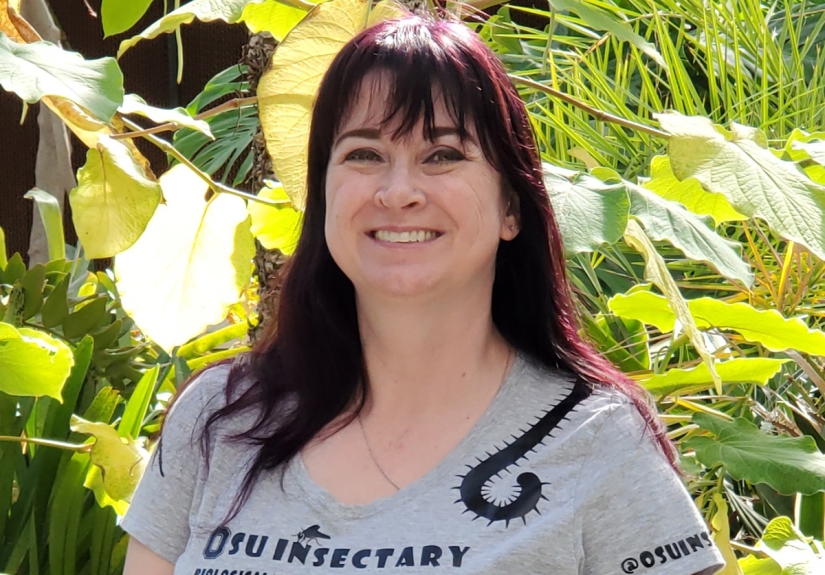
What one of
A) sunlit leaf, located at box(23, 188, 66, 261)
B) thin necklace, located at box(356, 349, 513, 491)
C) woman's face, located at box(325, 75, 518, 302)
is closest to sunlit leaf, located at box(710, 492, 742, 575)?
thin necklace, located at box(356, 349, 513, 491)

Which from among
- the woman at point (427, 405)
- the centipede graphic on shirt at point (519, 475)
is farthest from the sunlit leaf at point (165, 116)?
the centipede graphic on shirt at point (519, 475)

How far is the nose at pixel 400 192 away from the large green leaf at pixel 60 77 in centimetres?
23

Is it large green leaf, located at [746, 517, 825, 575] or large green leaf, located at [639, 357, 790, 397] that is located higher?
large green leaf, located at [639, 357, 790, 397]

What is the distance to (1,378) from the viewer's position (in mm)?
1007

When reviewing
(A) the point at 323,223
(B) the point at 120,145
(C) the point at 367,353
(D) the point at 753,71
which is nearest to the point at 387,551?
(C) the point at 367,353

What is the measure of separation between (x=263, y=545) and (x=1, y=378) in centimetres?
30

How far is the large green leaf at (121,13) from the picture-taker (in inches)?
35.9

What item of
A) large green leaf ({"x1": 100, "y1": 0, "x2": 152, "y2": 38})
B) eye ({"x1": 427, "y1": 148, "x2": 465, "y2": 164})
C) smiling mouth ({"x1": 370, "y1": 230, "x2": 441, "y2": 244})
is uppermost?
large green leaf ({"x1": 100, "y1": 0, "x2": 152, "y2": 38})

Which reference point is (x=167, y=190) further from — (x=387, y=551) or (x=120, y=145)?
(x=387, y=551)

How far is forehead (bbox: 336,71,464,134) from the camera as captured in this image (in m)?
0.92

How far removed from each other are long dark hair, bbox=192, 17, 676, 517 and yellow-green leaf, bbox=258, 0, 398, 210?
0.05 meters

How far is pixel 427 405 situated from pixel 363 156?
0.23 meters

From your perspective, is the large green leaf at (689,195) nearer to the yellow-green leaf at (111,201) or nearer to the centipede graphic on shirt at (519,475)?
the centipede graphic on shirt at (519,475)

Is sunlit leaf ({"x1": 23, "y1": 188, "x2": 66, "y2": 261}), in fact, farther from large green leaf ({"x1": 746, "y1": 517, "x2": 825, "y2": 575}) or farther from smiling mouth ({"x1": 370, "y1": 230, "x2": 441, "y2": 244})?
large green leaf ({"x1": 746, "y1": 517, "x2": 825, "y2": 575})
